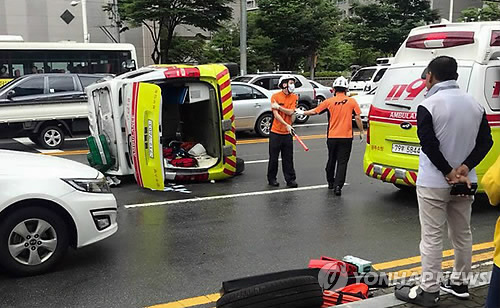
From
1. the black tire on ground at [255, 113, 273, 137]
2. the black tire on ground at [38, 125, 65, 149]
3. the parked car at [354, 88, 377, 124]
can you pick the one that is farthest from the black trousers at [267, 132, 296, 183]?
the parked car at [354, 88, 377, 124]

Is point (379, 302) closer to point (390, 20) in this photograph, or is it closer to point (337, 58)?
point (390, 20)

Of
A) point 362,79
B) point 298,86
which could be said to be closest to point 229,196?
point 298,86

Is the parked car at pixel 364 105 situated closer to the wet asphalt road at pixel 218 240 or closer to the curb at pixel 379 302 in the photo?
the wet asphalt road at pixel 218 240

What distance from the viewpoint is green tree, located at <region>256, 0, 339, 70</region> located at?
29.3 metres

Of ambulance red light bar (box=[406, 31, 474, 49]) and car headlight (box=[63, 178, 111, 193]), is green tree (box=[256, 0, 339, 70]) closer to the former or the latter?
ambulance red light bar (box=[406, 31, 474, 49])

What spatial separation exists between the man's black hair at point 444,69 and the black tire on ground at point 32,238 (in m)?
3.50

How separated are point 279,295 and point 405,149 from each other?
398cm

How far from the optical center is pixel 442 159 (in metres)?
3.75

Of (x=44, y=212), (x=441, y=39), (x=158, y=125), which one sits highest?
(x=441, y=39)

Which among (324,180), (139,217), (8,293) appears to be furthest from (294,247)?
(324,180)

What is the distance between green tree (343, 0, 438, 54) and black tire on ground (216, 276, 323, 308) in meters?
30.0

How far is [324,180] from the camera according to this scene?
361 inches

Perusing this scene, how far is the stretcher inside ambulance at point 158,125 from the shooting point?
8039mm

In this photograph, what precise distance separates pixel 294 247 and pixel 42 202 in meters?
2.58
